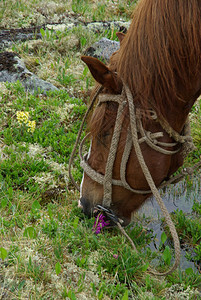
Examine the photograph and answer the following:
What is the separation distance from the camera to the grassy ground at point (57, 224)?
7.03 feet

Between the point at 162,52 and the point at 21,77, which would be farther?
the point at 21,77

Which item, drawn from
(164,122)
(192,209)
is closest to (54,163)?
(192,209)

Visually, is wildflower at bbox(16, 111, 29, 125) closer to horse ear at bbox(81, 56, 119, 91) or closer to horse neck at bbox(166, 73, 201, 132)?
horse ear at bbox(81, 56, 119, 91)

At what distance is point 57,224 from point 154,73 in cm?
126

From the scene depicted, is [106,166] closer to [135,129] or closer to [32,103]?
[135,129]

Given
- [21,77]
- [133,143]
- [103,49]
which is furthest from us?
[103,49]

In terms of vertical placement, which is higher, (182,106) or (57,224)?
(182,106)

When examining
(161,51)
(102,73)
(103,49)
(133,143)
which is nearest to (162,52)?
(161,51)

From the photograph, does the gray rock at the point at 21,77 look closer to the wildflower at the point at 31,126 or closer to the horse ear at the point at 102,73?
the wildflower at the point at 31,126

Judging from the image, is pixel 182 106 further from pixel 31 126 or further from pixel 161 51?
pixel 31 126

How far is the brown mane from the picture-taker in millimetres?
1874

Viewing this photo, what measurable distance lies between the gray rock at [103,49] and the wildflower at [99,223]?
2891 millimetres

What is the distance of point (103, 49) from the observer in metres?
4.94

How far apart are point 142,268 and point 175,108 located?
1046 millimetres
